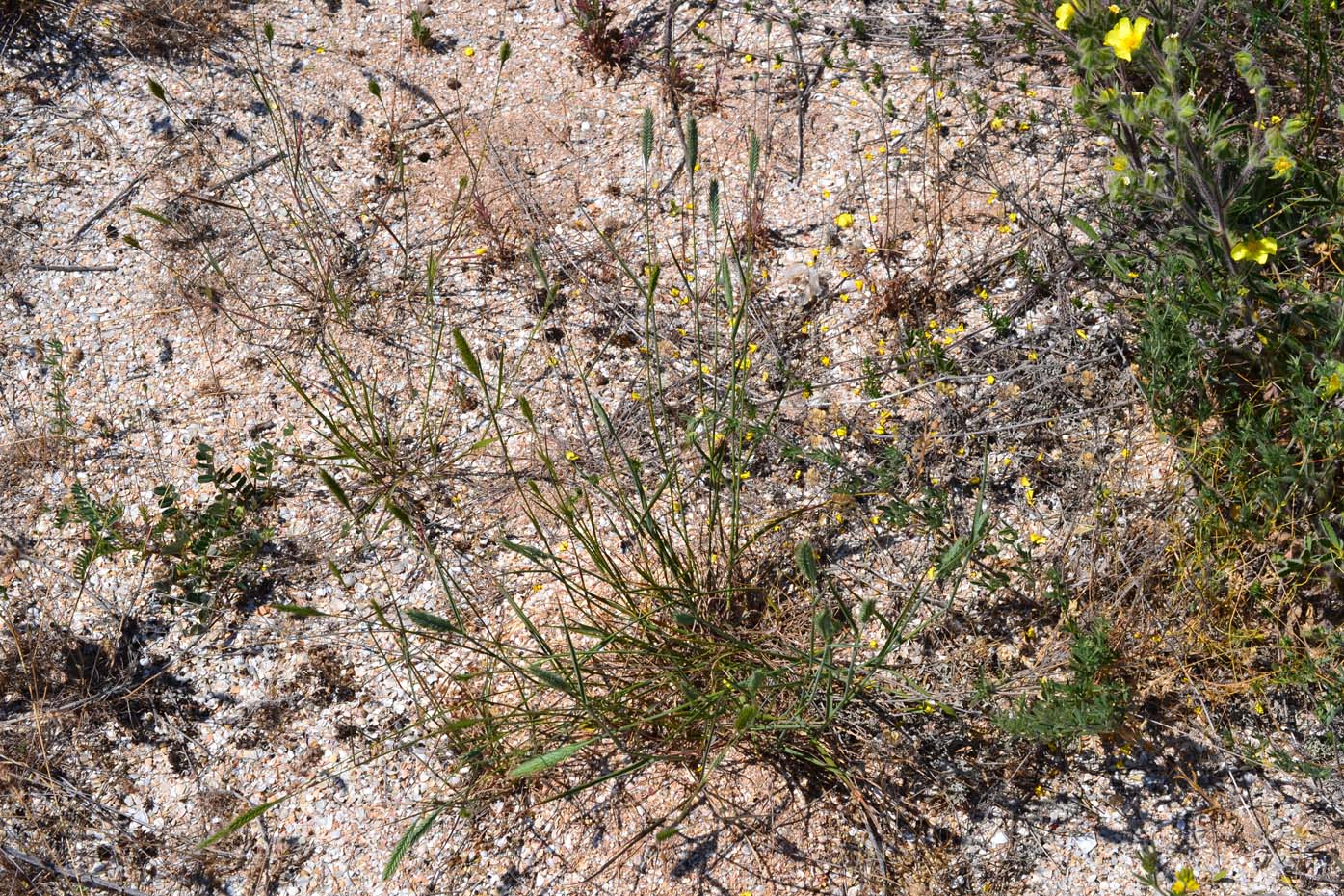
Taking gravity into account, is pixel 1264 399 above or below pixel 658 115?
below

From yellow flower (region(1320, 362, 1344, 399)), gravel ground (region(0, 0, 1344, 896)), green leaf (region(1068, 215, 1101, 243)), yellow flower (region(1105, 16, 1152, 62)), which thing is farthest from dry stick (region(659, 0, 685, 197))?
yellow flower (region(1320, 362, 1344, 399))

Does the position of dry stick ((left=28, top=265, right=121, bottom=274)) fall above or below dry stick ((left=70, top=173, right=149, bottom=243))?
below

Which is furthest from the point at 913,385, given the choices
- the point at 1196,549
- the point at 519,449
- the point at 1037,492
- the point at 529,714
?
the point at 529,714

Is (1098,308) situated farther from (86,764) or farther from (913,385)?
(86,764)

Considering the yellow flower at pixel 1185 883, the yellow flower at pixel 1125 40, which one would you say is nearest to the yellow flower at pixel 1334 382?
the yellow flower at pixel 1125 40

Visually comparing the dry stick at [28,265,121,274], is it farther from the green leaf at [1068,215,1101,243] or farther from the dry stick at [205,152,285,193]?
the green leaf at [1068,215,1101,243]
